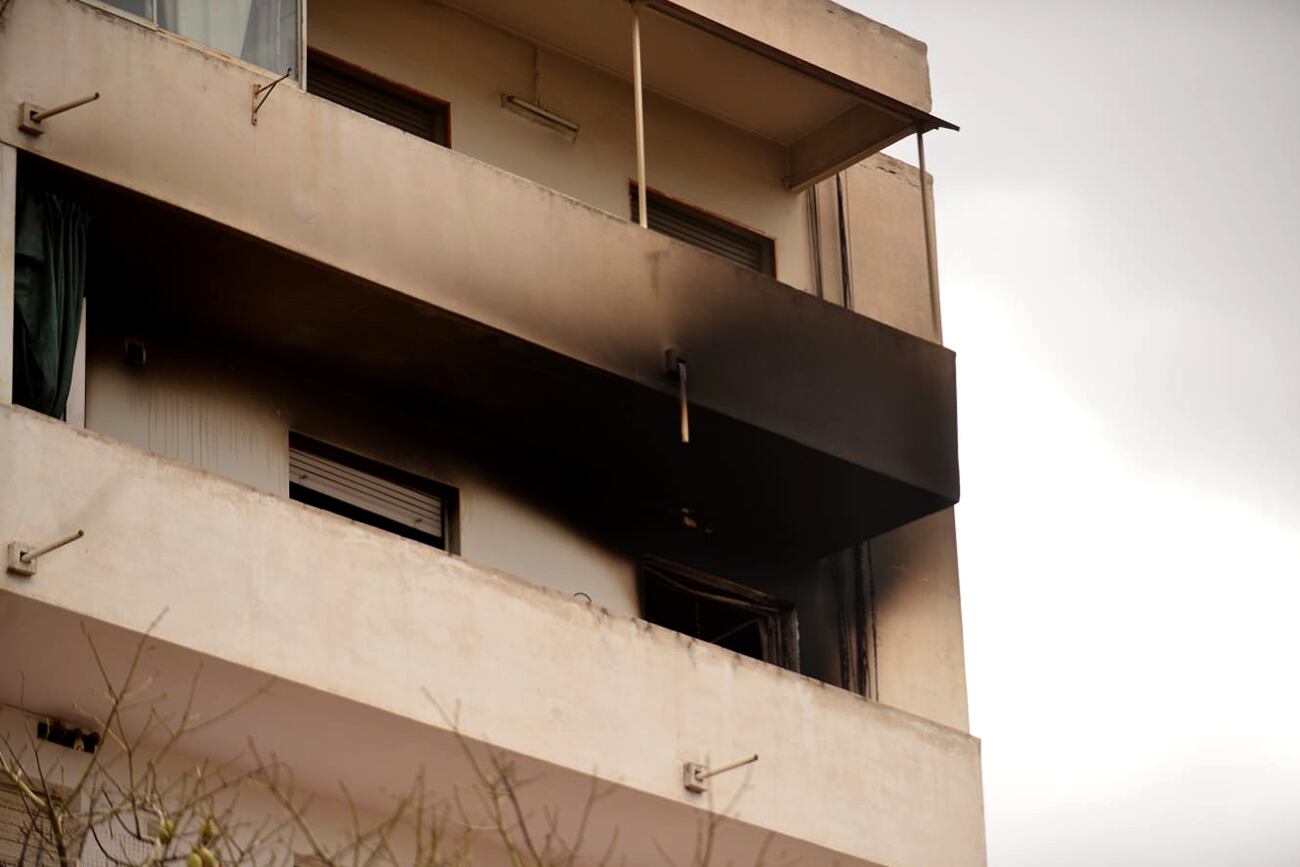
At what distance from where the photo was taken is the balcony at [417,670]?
15.7m

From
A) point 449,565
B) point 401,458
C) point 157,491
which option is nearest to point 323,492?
point 401,458

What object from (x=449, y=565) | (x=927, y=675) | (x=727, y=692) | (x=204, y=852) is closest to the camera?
(x=204, y=852)

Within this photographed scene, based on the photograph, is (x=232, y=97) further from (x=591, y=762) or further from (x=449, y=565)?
(x=591, y=762)

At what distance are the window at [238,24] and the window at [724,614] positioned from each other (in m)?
4.69

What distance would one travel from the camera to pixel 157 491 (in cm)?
1598

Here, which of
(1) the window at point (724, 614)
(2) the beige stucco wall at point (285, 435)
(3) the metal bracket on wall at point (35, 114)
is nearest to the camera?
(3) the metal bracket on wall at point (35, 114)

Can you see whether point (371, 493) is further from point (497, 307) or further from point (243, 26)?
point (243, 26)

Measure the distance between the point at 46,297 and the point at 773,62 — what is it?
6.66 m

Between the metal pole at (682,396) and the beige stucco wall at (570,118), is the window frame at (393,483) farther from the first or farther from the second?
the beige stucco wall at (570,118)

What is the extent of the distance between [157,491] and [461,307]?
3.04 metres

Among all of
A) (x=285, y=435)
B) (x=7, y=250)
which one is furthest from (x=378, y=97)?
(x=7, y=250)

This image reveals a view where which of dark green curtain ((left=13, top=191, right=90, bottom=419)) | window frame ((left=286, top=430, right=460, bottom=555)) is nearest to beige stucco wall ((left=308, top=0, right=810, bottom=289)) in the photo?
window frame ((left=286, top=430, right=460, bottom=555))

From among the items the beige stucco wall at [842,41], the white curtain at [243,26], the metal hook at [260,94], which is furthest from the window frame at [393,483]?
the beige stucco wall at [842,41]

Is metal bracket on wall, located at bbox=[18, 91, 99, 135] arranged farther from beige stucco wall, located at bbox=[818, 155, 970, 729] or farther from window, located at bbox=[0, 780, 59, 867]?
beige stucco wall, located at bbox=[818, 155, 970, 729]
